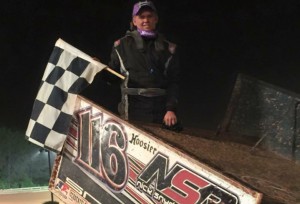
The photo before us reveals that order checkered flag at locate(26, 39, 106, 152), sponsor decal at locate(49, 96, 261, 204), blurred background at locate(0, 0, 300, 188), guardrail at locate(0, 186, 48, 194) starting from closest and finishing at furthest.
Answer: sponsor decal at locate(49, 96, 261, 204), checkered flag at locate(26, 39, 106, 152), guardrail at locate(0, 186, 48, 194), blurred background at locate(0, 0, 300, 188)

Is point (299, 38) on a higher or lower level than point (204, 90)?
higher

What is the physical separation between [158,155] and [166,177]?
0.10 m

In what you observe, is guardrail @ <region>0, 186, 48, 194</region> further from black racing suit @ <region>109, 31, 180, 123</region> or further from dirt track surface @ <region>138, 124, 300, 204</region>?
dirt track surface @ <region>138, 124, 300, 204</region>

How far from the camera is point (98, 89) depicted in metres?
5.64

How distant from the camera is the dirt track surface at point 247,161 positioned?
217cm

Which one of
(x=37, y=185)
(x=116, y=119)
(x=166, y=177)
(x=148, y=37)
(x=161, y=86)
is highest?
(x=148, y=37)

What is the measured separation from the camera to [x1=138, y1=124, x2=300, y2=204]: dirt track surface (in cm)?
217

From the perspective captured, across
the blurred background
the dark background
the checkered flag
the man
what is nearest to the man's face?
the man

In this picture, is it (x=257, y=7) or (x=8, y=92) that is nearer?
(x=8, y=92)

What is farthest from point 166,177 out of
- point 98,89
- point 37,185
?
point 98,89

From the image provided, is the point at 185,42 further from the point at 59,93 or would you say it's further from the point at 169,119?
the point at 59,93

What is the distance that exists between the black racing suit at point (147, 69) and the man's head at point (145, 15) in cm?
6

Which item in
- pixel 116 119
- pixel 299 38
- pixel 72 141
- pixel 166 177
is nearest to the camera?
pixel 166 177

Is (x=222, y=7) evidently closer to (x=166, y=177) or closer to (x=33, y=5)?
(x=33, y=5)
